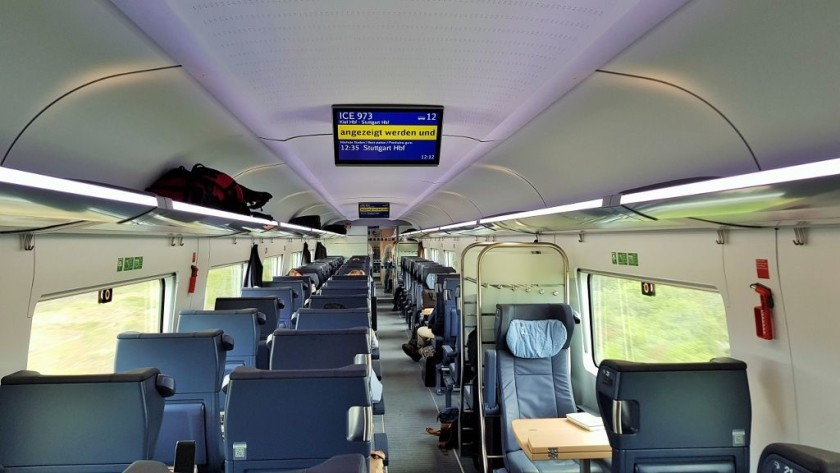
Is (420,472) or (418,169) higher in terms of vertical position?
(418,169)

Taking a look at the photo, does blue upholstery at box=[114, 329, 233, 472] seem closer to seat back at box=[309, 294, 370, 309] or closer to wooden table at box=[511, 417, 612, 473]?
wooden table at box=[511, 417, 612, 473]

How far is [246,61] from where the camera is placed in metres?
2.25

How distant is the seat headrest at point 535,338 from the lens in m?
4.54

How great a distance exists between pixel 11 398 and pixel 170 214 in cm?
140

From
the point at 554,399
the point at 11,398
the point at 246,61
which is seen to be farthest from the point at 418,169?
the point at 11,398

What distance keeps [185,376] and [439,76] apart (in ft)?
10.9

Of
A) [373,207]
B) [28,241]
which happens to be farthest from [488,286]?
A: [373,207]

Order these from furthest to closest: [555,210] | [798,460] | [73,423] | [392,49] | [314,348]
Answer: [314,348] → [555,210] → [73,423] → [392,49] → [798,460]

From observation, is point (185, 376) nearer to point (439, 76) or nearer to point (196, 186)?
point (196, 186)

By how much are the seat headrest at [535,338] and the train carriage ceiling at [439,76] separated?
Result: 190 centimetres

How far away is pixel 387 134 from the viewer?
3.31 meters

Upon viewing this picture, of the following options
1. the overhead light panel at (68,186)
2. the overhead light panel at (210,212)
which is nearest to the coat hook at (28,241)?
the overhead light panel at (210,212)

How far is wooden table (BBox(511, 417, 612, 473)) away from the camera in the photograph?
139 inches

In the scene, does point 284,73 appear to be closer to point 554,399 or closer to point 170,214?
point 170,214
